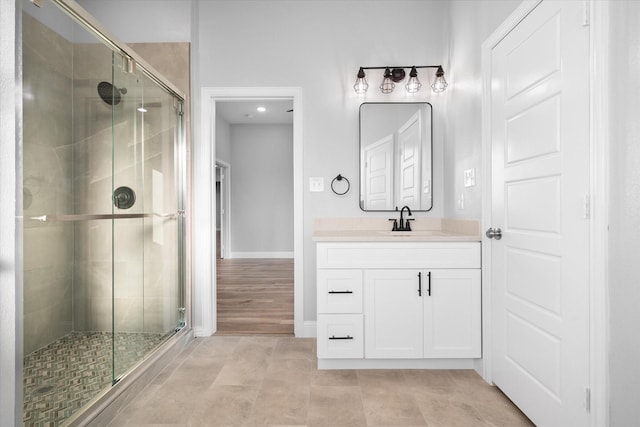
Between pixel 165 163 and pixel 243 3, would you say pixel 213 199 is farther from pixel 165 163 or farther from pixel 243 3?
pixel 243 3

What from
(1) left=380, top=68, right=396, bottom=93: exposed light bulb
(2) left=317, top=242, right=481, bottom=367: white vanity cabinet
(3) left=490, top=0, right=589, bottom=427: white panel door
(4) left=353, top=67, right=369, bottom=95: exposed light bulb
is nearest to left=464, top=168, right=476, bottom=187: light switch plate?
(3) left=490, top=0, right=589, bottom=427: white panel door

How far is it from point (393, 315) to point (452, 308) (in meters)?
0.36

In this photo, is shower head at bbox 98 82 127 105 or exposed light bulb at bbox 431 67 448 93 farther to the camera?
exposed light bulb at bbox 431 67 448 93

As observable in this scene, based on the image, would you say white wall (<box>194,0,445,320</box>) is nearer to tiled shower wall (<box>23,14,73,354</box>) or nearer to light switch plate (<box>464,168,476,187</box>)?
light switch plate (<box>464,168,476,187</box>)

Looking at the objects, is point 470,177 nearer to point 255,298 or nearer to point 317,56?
point 317,56

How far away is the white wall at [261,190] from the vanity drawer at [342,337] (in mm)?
4713

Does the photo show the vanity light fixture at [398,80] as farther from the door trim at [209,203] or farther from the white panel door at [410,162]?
the door trim at [209,203]

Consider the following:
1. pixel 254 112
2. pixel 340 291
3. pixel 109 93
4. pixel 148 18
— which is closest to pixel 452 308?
pixel 340 291

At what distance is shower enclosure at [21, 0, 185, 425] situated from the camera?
1.47m

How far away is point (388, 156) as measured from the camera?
9.41 feet

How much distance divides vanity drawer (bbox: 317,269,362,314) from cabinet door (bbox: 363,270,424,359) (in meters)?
0.06

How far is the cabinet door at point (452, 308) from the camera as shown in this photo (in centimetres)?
217

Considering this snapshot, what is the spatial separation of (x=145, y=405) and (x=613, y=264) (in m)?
2.16

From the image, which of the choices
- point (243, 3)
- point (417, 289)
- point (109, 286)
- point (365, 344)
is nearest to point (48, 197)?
point (109, 286)
